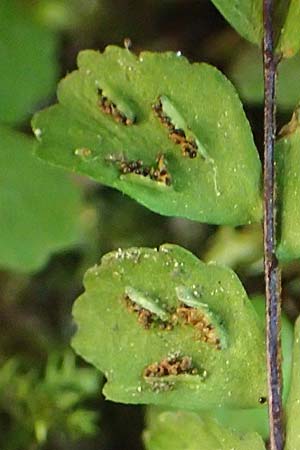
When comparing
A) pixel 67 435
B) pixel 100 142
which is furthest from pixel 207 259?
pixel 100 142

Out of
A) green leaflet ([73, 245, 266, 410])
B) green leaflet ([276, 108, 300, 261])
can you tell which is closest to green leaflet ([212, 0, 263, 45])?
green leaflet ([276, 108, 300, 261])

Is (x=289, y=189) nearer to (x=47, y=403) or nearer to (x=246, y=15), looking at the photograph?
(x=246, y=15)

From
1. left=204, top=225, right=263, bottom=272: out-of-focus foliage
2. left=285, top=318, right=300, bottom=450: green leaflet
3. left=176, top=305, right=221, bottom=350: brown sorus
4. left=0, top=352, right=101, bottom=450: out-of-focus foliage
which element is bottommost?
left=204, top=225, right=263, bottom=272: out-of-focus foliage

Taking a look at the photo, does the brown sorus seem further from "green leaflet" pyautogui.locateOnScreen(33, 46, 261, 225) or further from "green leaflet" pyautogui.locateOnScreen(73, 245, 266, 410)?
"green leaflet" pyautogui.locateOnScreen(33, 46, 261, 225)

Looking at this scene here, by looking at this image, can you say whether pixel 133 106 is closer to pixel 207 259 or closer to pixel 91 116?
pixel 91 116

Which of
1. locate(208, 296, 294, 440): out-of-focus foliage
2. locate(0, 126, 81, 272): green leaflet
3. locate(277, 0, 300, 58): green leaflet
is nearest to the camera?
locate(277, 0, 300, 58): green leaflet

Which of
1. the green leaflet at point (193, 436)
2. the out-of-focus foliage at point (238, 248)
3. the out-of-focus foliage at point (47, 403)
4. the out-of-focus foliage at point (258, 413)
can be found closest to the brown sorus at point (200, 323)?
the green leaflet at point (193, 436)

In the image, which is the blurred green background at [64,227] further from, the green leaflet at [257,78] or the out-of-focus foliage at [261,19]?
the out-of-focus foliage at [261,19]
